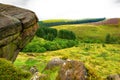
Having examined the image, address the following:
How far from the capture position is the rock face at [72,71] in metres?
25.2

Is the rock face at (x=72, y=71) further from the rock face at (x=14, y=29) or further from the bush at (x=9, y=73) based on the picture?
the rock face at (x=14, y=29)

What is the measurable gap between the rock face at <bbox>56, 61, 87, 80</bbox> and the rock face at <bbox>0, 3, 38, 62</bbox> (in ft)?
40.0

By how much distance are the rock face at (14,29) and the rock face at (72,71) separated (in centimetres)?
1218

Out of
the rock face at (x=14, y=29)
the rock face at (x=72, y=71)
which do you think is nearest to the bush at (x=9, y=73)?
the rock face at (x=72, y=71)

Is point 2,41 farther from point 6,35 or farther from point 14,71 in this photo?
point 14,71

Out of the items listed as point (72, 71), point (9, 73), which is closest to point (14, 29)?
point (9, 73)

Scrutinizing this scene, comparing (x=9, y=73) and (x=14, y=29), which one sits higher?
(x=14, y=29)

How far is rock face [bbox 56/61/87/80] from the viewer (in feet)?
82.7

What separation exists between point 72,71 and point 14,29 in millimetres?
14870

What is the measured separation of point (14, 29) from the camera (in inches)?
1524

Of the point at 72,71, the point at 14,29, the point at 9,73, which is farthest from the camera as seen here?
the point at 14,29

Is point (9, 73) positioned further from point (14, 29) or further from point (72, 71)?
point (14, 29)

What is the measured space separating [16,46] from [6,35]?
3.79 metres

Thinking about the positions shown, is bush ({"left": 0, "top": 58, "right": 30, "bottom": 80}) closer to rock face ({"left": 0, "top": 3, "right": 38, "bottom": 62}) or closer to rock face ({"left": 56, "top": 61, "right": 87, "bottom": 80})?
rock face ({"left": 56, "top": 61, "right": 87, "bottom": 80})
